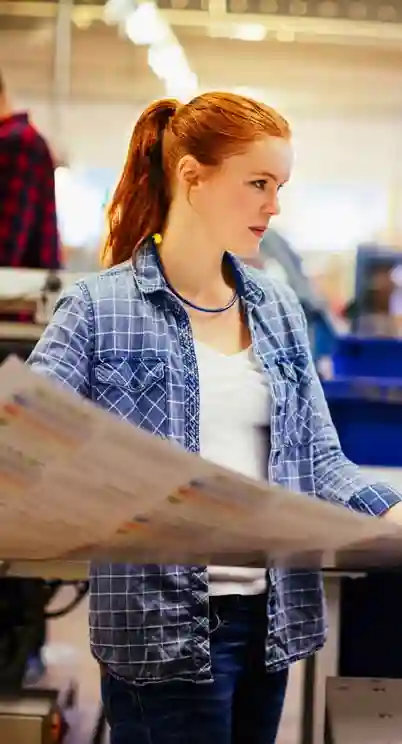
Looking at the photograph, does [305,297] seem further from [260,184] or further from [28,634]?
[260,184]

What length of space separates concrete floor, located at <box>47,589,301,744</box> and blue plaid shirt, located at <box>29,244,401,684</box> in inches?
28.5

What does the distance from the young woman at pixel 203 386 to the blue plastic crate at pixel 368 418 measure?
697mm

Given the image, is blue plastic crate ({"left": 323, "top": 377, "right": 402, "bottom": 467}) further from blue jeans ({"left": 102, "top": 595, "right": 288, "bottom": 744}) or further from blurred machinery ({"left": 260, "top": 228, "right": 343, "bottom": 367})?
blue jeans ({"left": 102, "top": 595, "right": 288, "bottom": 744})

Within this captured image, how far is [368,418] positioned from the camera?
1687 millimetres

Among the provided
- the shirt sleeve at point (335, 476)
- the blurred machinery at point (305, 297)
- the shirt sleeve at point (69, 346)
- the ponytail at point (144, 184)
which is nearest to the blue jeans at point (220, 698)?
the shirt sleeve at point (335, 476)

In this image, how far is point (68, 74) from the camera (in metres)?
3.92

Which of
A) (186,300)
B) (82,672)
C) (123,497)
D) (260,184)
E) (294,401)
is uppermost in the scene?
(260,184)

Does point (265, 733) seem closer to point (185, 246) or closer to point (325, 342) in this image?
point (185, 246)

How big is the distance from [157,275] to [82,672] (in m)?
1.49

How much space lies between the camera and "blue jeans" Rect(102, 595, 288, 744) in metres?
0.85

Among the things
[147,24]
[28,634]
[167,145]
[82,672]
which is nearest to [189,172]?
[167,145]

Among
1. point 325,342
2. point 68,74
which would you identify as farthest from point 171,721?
point 68,74

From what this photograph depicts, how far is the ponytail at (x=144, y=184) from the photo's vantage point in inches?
38.3

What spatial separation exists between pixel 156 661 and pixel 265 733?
6.8 inches
